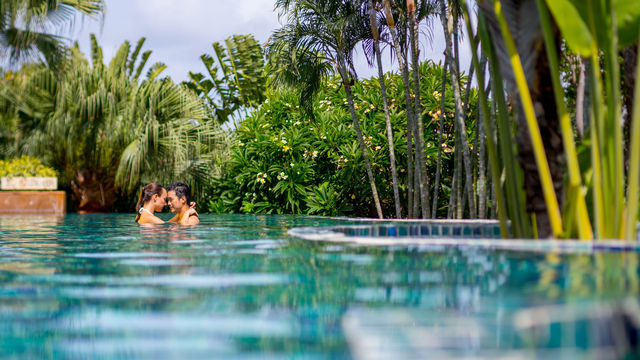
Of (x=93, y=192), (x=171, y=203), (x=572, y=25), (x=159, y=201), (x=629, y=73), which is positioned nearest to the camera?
(x=572, y=25)

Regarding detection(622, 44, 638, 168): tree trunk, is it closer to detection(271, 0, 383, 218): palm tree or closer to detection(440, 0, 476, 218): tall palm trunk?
detection(440, 0, 476, 218): tall palm trunk

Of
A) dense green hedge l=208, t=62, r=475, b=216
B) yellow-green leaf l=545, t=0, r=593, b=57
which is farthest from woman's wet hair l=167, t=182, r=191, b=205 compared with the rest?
yellow-green leaf l=545, t=0, r=593, b=57

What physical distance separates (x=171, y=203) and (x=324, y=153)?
5809 millimetres

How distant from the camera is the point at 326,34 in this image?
435 inches

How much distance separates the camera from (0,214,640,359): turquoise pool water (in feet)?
5.21

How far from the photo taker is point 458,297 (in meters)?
2.16

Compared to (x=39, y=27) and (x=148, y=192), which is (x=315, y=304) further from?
(x=39, y=27)

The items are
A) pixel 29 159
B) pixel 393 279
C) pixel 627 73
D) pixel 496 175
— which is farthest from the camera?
pixel 29 159

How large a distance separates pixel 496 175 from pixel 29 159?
48.4 ft

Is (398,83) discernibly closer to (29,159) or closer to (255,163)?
(255,163)

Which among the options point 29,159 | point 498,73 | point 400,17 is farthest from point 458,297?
point 29,159

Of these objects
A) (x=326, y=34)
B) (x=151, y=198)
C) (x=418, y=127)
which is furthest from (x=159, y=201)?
(x=326, y=34)

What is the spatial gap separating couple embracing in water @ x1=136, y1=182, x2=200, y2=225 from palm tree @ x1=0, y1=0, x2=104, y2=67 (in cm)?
804

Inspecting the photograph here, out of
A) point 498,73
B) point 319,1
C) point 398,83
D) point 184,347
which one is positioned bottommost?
point 184,347
